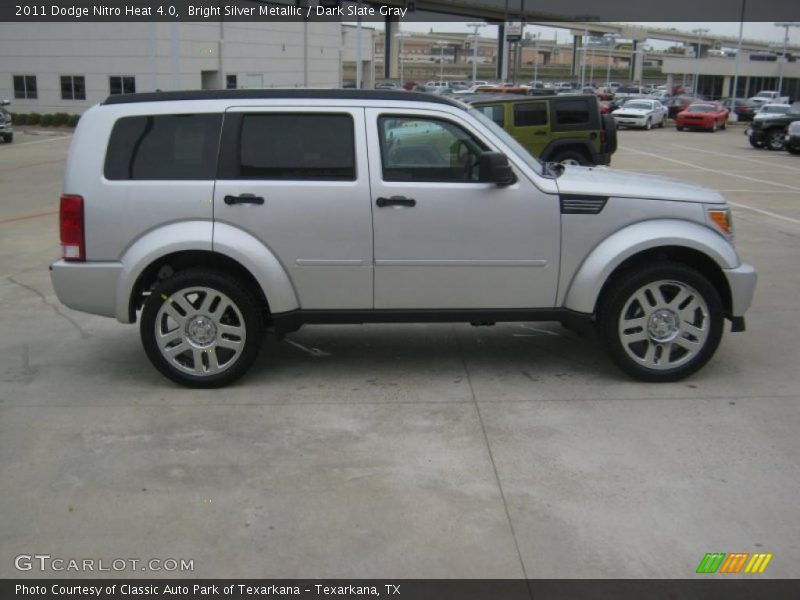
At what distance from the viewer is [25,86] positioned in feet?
150

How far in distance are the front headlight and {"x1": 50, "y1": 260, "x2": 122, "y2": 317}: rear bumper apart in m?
3.90

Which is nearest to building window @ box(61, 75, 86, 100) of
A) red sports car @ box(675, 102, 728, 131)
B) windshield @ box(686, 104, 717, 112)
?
red sports car @ box(675, 102, 728, 131)

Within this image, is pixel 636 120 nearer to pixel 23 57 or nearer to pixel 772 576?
pixel 23 57

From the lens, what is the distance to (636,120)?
42031mm

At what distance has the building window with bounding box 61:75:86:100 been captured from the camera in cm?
4475

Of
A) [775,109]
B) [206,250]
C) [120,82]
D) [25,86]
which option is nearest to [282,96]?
[206,250]

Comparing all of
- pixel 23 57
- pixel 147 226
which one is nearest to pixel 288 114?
pixel 147 226

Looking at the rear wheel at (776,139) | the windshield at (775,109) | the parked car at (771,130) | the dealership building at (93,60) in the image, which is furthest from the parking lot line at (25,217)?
the dealership building at (93,60)

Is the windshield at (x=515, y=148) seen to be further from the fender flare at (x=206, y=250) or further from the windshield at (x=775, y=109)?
the windshield at (x=775, y=109)

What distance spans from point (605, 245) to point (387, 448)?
6.63 ft

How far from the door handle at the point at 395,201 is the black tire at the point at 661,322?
1.47 metres

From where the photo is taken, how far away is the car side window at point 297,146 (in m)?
5.42

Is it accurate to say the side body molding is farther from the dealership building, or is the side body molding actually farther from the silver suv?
the dealership building

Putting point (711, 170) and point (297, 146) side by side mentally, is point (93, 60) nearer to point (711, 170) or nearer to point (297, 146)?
point (711, 170)
